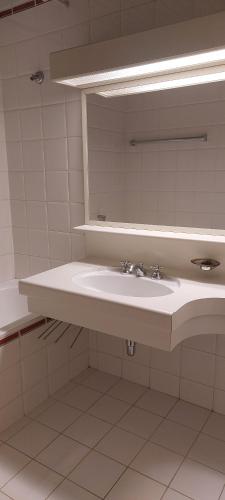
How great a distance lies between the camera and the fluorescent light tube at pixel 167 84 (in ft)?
4.72

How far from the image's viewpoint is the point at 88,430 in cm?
167

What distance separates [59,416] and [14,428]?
0.72 ft

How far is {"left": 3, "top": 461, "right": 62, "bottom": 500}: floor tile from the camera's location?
4.38 ft

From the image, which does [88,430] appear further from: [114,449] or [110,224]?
[110,224]

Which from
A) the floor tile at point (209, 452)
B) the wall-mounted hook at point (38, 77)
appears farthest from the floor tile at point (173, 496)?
the wall-mounted hook at point (38, 77)

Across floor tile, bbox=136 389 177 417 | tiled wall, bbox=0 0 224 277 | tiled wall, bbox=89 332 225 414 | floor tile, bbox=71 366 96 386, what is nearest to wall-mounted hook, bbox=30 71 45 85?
tiled wall, bbox=0 0 224 277

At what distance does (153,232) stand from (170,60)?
72 cm

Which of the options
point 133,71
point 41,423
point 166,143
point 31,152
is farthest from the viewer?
point 31,152

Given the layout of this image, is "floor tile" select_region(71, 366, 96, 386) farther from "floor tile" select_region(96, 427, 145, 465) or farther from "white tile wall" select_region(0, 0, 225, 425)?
"floor tile" select_region(96, 427, 145, 465)

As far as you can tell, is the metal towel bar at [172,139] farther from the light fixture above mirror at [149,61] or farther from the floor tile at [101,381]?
the floor tile at [101,381]

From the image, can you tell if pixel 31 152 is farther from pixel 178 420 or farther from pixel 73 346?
pixel 178 420

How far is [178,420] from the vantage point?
1732mm

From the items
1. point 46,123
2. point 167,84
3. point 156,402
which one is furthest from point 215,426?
point 46,123

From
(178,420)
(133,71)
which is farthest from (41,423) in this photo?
(133,71)
